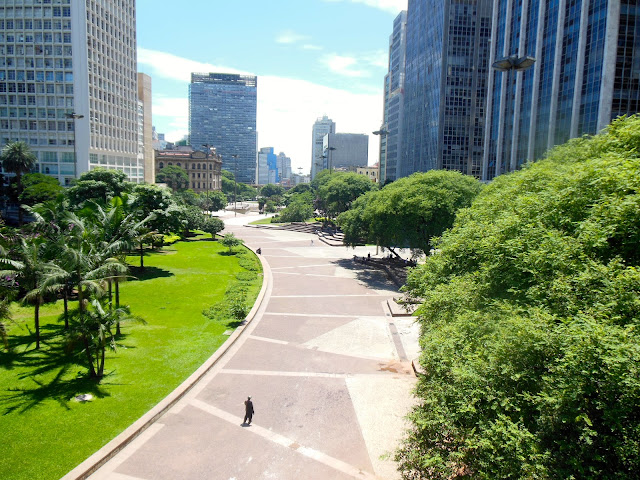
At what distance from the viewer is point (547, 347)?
8562 mm

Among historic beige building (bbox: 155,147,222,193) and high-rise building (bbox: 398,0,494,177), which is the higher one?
high-rise building (bbox: 398,0,494,177)

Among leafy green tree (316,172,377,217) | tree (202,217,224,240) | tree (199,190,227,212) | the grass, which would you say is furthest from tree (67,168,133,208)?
tree (199,190,227,212)

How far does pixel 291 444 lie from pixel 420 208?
25.5 m

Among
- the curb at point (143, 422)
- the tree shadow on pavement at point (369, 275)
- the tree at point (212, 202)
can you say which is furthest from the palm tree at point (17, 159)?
the curb at point (143, 422)

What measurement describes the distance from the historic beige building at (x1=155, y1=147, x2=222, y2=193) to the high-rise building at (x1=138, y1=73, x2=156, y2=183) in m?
32.5

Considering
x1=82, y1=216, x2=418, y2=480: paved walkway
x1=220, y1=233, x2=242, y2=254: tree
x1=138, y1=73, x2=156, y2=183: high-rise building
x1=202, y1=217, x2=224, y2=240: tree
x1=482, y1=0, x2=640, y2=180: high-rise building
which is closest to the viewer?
x1=82, y1=216, x2=418, y2=480: paved walkway

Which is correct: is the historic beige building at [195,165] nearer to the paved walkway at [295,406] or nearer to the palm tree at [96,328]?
the paved walkway at [295,406]

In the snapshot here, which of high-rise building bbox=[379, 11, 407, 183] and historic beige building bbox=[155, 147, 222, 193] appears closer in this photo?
high-rise building bbox=[379, 11, 407, 183]

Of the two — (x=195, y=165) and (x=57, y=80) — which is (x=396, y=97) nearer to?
(x=195, y=165)

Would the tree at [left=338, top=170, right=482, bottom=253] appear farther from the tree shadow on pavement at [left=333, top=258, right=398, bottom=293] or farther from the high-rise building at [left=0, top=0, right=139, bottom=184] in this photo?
the high-rise building at [left=0, top=0, right=139, bottom=184]

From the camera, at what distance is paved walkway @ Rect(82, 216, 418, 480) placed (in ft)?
42.4

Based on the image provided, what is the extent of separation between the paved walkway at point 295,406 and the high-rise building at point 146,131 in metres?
82.1

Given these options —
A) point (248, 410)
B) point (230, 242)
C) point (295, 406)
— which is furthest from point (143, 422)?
point (230, 242)

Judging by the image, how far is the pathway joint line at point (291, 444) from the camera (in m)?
12.8
